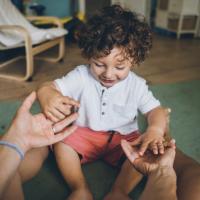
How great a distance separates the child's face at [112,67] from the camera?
0.84 meters

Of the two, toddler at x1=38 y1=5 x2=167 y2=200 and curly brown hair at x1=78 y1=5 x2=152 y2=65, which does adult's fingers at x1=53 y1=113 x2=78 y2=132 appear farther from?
curly brown hair at x1=78 y1=5 x2=152 y2=65

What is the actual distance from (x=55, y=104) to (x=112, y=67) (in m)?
Answer: 0.21

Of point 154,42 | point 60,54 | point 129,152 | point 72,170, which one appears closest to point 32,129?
point 72,170

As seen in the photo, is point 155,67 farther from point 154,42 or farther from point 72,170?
point 72,170

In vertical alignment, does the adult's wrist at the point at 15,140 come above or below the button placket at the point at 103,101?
below

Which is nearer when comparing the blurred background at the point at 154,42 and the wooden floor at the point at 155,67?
the wooden floor at the point at 155,67

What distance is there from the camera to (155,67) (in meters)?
2.29

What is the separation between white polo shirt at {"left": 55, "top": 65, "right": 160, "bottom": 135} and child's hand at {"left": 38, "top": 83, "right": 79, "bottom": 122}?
0.07 metres

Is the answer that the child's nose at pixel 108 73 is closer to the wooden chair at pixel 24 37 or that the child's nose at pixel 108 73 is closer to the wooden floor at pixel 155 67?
the wooden floor at pixel 155 67

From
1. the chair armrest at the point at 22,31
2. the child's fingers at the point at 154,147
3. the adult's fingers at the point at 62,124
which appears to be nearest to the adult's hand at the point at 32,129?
the adult's fingers at the point at 62,124

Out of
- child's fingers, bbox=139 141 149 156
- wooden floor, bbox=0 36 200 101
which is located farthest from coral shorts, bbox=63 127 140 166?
wooden floor, bbox=0 36 200 101

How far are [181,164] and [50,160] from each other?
0.50 meters

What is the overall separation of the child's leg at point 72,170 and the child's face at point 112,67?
0.89 ft

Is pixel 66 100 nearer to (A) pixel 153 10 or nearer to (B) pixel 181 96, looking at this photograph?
(B) pixel 181 96
